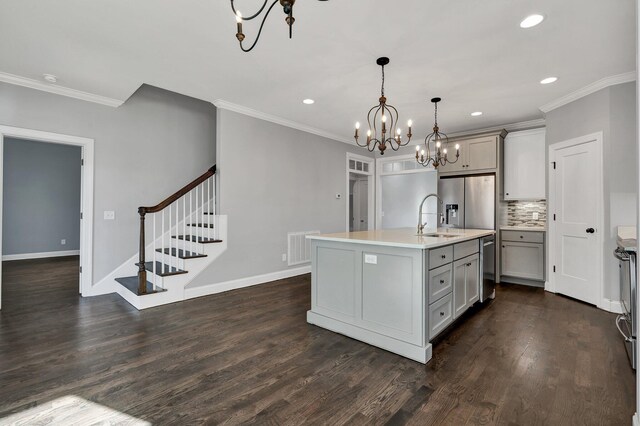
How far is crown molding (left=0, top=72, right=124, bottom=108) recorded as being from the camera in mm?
3405

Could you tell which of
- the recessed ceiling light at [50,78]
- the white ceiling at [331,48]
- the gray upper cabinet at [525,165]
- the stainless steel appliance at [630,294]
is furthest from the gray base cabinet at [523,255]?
the recessed ceiling light at [50,78]

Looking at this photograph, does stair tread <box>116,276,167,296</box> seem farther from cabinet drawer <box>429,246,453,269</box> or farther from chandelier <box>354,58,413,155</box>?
cabinet drawer <box>429,246,453,269</box>

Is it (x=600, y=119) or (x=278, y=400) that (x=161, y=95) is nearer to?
(x=278, y=400)

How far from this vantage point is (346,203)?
641 cm

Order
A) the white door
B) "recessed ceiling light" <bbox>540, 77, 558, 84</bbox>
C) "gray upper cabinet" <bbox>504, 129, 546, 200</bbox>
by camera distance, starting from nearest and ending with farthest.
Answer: "recessed ceiling light" <bbox>540, 77, 558, 84</bbox> → the white door → "gray upper cabinet" <bbox>504, 129, 546, 200</bbox>

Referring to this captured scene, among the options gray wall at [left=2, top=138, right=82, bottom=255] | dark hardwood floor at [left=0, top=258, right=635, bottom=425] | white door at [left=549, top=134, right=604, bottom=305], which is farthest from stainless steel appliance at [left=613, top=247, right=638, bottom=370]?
gray wall at [left=2, top=138, right=82, bottom=255]

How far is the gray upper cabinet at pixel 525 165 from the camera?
4840 millimetres

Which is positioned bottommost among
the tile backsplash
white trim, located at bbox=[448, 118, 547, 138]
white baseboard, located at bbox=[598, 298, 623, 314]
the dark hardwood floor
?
the dark hardwood floor

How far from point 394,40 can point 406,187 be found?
432 centimetres

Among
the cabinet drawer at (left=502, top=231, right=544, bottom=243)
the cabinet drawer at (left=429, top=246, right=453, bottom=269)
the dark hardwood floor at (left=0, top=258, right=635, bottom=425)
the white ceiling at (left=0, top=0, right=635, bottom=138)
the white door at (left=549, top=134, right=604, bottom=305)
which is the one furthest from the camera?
the cabinet drawer at (left=502, top=231, right=544, bottom=243)

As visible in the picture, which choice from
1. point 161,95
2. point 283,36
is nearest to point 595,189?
point 283,36

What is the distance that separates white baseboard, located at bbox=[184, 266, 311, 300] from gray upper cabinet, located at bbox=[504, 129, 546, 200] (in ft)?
12.5

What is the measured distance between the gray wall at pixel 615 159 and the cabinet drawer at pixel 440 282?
2.29 m

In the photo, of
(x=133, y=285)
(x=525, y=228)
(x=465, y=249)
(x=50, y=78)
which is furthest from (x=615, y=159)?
(x=50, y=78)
